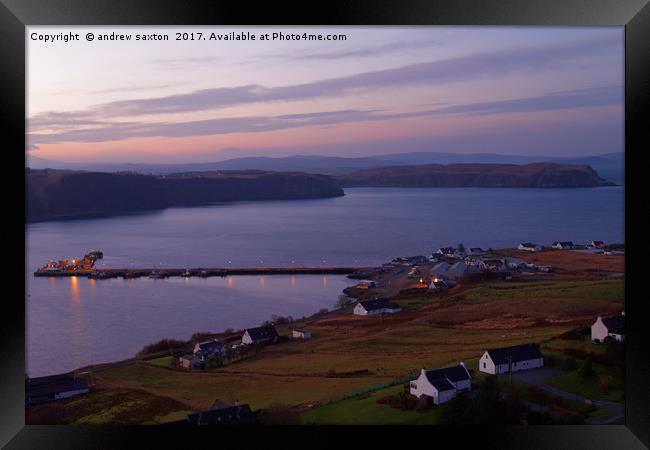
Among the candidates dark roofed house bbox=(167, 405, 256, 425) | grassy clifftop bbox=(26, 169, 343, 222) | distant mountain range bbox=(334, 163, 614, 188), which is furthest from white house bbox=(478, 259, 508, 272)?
dark roofed house bbox=(167, 405, 256, 425)

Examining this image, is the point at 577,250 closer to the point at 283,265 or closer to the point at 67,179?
the point at 283,265

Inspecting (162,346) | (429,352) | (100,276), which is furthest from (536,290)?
(100,276)

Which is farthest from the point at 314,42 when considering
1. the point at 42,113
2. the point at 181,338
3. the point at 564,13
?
the point at 181,338

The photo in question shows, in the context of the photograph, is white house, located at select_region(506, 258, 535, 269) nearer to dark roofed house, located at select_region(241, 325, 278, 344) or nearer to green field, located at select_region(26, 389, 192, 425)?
dark roofed house, located at select_region(241, 325, 278, 344)

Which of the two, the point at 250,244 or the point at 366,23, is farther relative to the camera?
the point at 250,244

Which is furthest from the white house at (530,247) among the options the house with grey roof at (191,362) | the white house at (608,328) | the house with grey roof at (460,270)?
the house with grey roof at (191,362)

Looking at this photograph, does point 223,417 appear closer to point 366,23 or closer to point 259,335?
point 259,335
